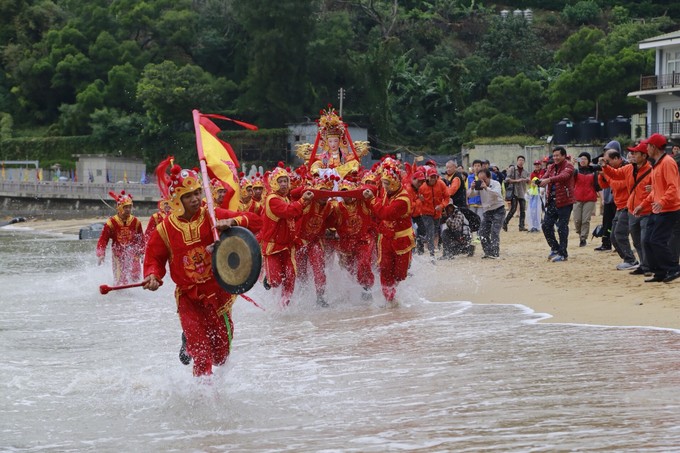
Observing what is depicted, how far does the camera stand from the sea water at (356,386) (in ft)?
22.0

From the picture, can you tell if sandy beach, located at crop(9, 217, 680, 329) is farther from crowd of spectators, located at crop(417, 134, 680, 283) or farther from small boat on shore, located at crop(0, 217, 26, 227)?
small boat on shore, located at crop(0, 217, 26, 227)

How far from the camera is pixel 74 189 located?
53.9 metres

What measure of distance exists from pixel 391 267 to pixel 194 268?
523 cm

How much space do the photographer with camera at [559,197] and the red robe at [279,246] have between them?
13.6 ft

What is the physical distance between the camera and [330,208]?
13.6m

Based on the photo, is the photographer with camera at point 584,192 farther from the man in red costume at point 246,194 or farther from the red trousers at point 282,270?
the red trousers at point 282,270

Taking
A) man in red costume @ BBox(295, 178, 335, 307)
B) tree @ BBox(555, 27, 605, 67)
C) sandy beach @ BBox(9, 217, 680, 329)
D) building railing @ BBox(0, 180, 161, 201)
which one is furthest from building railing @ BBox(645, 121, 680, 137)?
man in red costume @ BBox(295, 178, 335, 307)

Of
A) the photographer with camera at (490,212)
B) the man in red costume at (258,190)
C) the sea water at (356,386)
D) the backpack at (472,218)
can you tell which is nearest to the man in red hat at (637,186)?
the sea water at (356,386)

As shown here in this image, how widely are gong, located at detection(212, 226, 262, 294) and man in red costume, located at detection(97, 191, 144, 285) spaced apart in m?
8.63

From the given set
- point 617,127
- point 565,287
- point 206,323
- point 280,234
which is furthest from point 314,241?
point 617,127

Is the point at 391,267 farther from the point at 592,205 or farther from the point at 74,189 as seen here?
the point at 74,189

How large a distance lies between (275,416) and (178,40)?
6015cm

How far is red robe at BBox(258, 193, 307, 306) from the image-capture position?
12.9m

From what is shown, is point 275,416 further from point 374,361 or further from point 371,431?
point 374,361
